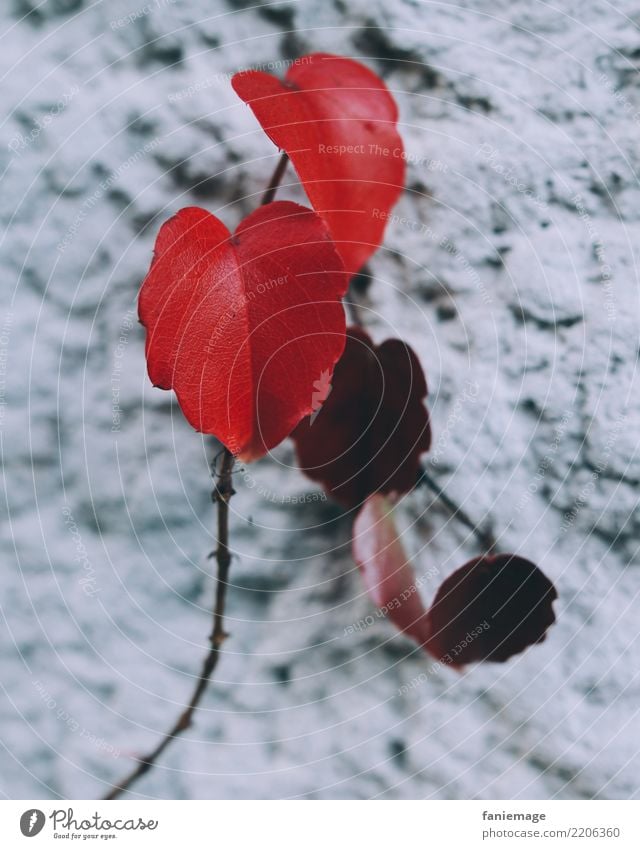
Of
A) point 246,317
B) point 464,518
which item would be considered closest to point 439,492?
point 464,518

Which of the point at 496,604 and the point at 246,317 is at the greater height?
the point at 246,317

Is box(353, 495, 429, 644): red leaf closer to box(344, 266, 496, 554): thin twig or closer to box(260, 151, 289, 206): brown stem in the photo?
box(344, 266, 496, 554): thin twig

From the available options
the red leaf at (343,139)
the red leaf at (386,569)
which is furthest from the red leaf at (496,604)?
the red leaf at (343,139)

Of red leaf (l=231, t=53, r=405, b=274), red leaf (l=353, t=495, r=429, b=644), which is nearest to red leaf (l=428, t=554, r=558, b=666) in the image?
red leaf (l=353, t=495, r=429, b=644)

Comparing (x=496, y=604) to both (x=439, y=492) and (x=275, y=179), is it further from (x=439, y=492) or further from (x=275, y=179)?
(x=275, y=179)

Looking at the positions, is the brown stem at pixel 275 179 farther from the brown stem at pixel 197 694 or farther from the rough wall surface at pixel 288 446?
the brown stem at pixel 197 694

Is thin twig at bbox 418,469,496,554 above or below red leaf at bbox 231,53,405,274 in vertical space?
below
